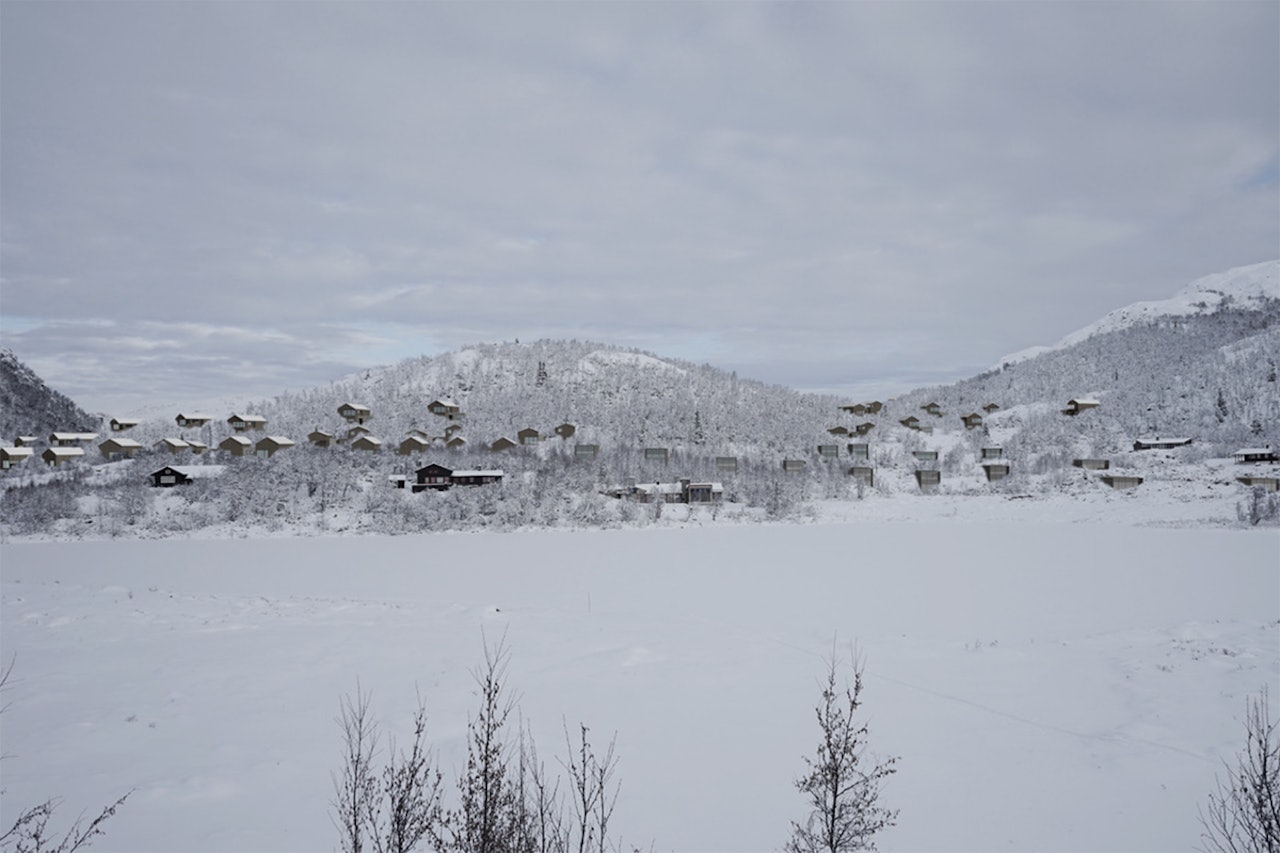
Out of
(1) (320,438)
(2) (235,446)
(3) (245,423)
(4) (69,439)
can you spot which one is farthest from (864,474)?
(4) (69,439)

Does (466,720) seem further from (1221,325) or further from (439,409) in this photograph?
(1221,325)

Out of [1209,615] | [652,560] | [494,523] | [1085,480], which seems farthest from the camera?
[1085,480]

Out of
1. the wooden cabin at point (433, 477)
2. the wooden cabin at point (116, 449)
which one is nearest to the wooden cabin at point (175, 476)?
the wooden cabin at point (433, 477)

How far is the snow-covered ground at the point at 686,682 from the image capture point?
32.1 feet

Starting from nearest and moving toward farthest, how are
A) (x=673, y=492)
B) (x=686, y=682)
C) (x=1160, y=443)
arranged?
1. (x=686, y=682)
2. (x=673, y=492)
3. (x=1160, y=443)

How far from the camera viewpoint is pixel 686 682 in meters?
15.1

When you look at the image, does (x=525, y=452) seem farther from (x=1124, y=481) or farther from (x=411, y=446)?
(x=1124, y=481)

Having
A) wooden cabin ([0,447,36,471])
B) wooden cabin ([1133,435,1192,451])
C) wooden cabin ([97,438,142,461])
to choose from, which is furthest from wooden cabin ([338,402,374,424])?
wooden cabin ([1133,435,1192,451])

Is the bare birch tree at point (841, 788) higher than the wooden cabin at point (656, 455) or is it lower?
lower

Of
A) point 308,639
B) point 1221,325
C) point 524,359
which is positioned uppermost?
point 1221,325

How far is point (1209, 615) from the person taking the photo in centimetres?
2058

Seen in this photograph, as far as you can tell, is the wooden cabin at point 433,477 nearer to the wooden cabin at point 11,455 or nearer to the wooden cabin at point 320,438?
the wooden cabin at point 320,438

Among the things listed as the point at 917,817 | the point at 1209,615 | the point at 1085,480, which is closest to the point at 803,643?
the point at 917,817

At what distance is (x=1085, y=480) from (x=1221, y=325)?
355 feet
